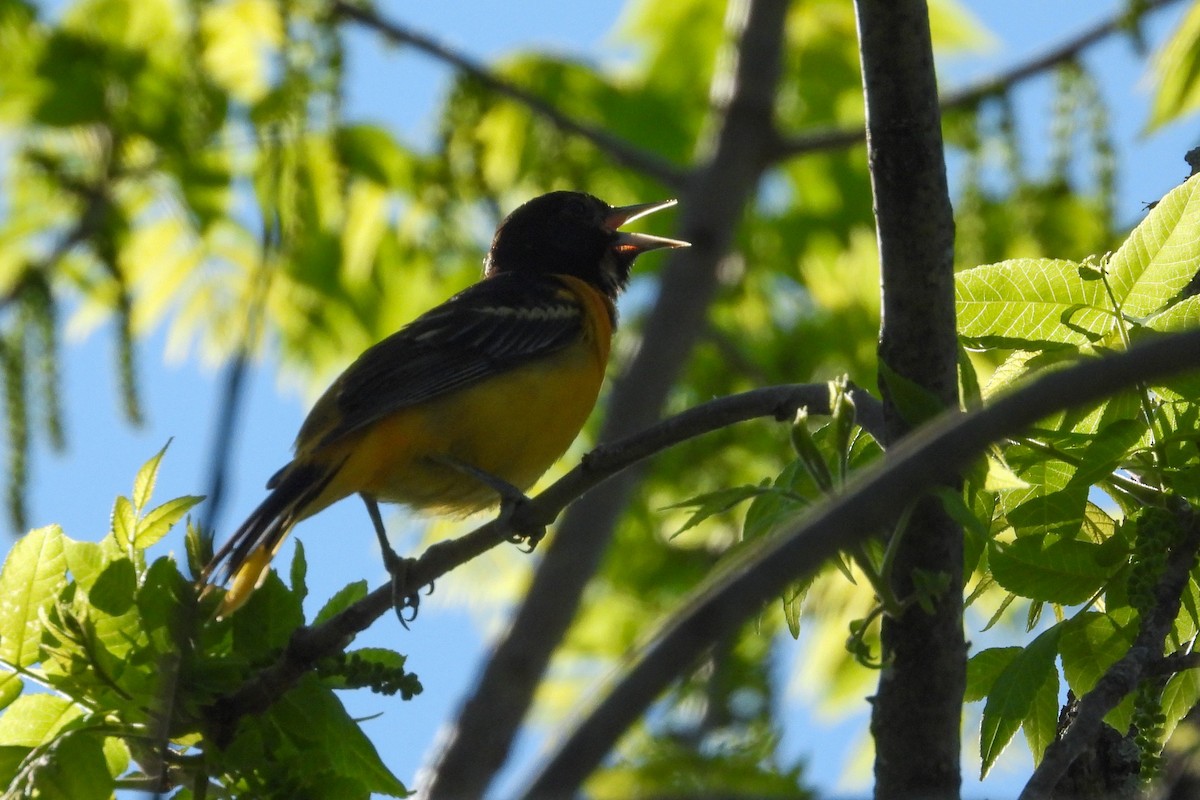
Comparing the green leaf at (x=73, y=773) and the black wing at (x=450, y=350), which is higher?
the black wing at (x=450, y=350)

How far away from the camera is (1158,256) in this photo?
2.80 meters

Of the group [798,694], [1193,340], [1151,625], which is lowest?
[1193,340]

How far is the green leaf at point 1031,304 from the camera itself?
A: 2.82 m

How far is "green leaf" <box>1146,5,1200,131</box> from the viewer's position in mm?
7078

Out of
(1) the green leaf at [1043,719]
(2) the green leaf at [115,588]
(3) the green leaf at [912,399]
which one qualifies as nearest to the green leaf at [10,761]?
(2) the green leaf at [115,588]

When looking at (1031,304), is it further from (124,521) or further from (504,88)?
(504,88)

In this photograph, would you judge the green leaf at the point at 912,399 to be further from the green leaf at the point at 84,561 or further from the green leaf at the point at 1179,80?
the green leaf at the point at 1179,80

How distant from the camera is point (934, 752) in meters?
2.62

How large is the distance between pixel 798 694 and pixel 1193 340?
7.68 metres

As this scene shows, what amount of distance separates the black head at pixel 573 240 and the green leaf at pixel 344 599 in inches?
169

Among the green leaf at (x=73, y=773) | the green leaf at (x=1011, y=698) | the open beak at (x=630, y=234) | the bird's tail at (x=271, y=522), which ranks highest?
the open beak at (x=630, y=234)

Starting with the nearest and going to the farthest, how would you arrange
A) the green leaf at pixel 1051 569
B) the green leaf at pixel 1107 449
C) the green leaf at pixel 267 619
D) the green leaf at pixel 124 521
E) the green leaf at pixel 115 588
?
the green leaf at pixel 1107 449 < the green leaf at pixel 1051 569 < the green leaf at pixel 115 588 < the green leaf at pixel 124 521 < the green leaf at pixel 267 619

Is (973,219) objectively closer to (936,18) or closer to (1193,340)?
(936,18)

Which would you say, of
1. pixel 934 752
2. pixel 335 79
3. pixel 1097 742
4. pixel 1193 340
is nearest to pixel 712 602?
pixel 1193 340
